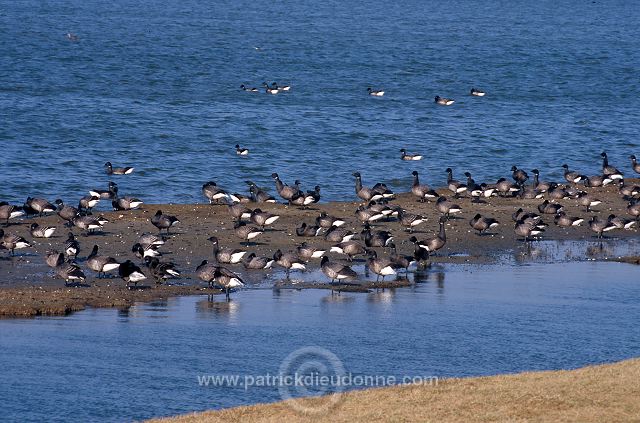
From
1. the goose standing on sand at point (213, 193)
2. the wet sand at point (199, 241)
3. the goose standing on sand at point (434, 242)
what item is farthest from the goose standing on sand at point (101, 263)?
the goose standing on sand at point (213, 193)

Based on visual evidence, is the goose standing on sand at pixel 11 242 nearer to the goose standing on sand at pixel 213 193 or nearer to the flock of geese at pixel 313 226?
the flock of geese at pixel 313 226

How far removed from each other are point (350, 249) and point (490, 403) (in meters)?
13.8

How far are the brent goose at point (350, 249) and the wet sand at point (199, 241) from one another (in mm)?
266

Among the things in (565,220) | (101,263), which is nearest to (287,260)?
(101,263)

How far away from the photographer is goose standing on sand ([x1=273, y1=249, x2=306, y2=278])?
2616 cm

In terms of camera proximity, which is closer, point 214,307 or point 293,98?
point 214,307

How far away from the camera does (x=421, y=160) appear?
47750 mm

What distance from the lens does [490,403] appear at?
563 inches

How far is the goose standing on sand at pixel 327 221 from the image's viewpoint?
30.9 m

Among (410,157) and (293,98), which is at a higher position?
(293,98)

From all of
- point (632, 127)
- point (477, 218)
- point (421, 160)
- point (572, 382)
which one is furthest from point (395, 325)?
point (632, 127)

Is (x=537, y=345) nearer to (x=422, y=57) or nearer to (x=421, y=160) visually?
(x=421, y=160)

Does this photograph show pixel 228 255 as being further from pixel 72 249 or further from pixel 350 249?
pixel 72 249

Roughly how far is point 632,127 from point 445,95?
14.2 metres
